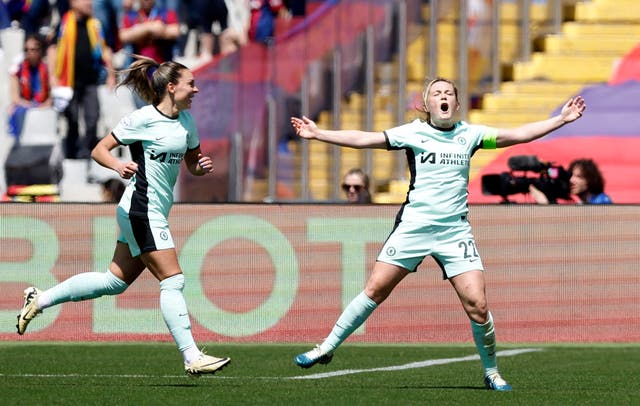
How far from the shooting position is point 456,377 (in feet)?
33.7

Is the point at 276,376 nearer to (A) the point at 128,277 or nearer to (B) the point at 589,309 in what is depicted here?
(A) the point at 128,277

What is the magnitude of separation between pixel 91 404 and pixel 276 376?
84.2 inches

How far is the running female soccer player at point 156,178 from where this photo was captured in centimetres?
912

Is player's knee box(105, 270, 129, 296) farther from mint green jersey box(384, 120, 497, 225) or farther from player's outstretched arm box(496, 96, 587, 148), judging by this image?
player's outstretched arm box(496, 96, 587, 148)

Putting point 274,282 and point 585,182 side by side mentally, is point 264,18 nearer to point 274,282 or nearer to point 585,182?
point 585,182

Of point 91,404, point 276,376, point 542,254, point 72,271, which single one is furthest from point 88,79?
point 91,404

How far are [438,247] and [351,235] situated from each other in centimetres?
443

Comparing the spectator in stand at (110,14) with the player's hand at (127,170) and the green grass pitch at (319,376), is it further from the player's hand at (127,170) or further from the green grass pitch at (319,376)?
Answer: the player's hand at (127,170)

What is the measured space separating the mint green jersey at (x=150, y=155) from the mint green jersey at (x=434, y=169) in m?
Result: 1.28

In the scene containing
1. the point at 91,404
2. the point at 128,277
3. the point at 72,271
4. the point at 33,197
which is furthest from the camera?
the point at 33,197

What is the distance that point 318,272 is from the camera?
1345cm

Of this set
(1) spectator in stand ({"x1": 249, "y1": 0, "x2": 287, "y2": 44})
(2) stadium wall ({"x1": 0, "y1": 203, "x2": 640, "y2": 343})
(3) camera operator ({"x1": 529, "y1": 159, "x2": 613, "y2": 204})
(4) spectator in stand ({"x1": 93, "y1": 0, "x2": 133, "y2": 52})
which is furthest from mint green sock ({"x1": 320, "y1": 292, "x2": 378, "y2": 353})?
(4) spectator in stand ({"x1": 93, "y1": 0, "x2": 133, "y2": 52})

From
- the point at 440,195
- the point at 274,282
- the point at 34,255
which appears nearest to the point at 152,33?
the point at 34,255

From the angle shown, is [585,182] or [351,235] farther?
[585,182]
